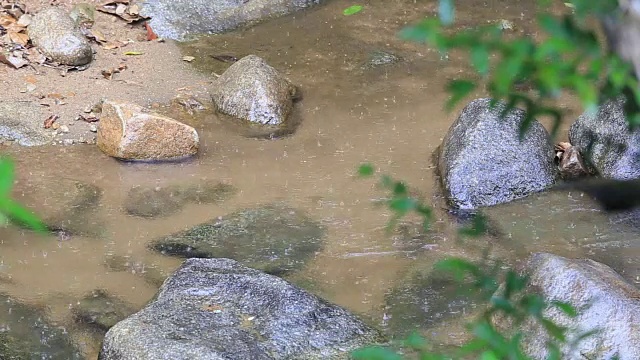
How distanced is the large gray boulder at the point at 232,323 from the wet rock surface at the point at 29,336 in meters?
0.44

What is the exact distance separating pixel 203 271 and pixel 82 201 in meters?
1.58

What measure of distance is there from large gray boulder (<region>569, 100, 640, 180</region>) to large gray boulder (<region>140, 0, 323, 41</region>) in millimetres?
3659

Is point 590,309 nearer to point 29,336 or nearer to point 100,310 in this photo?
point 100,310

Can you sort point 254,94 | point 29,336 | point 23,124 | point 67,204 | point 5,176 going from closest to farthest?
point 5,176
point 29,336
point 67,204
point 23,124
point 254,94

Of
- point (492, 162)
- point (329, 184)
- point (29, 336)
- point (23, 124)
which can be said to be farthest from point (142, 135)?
point (492, 162)

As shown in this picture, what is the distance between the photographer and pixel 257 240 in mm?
5164

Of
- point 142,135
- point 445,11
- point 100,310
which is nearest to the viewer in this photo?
point 445,11

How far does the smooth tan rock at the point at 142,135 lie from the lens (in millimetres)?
6000

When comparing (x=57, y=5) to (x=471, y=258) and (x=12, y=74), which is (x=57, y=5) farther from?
(x=471, y=258)

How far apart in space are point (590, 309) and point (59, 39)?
505 centimetres

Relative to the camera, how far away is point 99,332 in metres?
4.34

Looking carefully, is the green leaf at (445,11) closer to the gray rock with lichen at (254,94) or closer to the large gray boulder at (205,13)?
the gray rock with lichen at (254,94)

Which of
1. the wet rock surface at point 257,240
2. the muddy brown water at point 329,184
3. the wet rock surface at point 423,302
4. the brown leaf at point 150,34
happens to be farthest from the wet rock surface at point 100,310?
the brown leaf at point 150,34

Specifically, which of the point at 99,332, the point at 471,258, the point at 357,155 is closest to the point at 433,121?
the point at 357,155
